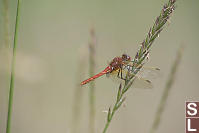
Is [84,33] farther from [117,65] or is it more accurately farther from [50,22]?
[117,65]

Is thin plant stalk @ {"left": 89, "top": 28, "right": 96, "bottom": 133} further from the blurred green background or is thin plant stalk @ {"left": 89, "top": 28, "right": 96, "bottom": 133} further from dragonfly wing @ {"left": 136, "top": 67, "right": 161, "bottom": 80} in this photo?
the blurred green background

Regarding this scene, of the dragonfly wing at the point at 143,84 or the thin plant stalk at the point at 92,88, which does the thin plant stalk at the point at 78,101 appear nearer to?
the thin plant stalk at the point at 92,88

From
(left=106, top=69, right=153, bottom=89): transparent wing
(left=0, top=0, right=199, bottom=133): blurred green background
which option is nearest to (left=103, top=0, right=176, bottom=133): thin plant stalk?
(left=106, top=69, right=153, bottom=89): transparent wing

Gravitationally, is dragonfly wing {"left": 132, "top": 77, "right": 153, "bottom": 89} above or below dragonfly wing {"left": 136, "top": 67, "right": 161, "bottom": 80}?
below

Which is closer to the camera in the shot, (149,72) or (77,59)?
(149,72)

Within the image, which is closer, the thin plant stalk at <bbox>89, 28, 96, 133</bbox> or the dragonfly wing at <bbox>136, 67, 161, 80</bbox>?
the thin plant stalk at <bbox>89, 28, 96, 133</bbox>

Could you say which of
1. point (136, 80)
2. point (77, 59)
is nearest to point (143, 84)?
point (136, 80)

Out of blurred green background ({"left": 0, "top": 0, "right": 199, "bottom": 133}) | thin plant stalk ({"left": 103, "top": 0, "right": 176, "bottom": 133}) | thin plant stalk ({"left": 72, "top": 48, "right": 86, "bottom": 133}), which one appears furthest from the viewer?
blurred green background ({"left": 0, "top": 0, "right": 199, "bottom": 133})

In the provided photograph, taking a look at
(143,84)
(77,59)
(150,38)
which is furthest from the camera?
(77,59)

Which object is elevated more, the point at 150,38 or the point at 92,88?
the point at 150,38

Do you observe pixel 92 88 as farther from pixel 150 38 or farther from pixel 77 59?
pixel 77 59

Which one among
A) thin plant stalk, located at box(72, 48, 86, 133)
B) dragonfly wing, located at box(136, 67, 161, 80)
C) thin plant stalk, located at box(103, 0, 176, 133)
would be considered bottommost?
thin plant stalk, located at box(72, 48, 86, 133)
